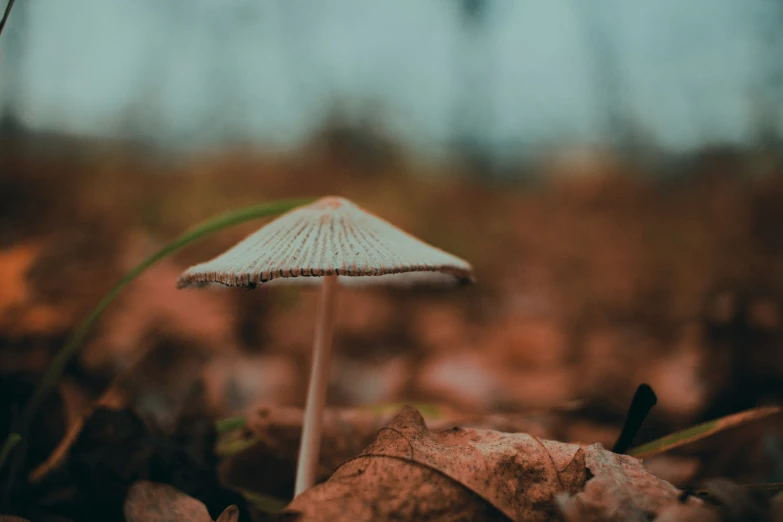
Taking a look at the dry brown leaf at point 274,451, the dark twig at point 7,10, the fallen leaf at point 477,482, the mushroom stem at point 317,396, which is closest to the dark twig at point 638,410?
the fallen leaf at point 477,482

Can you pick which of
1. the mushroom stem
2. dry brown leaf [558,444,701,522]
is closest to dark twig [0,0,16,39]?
the mushroom stem

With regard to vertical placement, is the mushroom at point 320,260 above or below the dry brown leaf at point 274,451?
above

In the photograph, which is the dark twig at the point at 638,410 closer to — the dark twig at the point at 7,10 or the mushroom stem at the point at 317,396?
the mushroom stem at the point at 317,396

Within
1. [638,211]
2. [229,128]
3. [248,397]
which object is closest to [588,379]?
[248,397]

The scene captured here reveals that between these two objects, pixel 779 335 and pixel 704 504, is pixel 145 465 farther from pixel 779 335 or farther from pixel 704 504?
pixel 779 335

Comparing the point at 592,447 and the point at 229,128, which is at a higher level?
the point at 229,128
